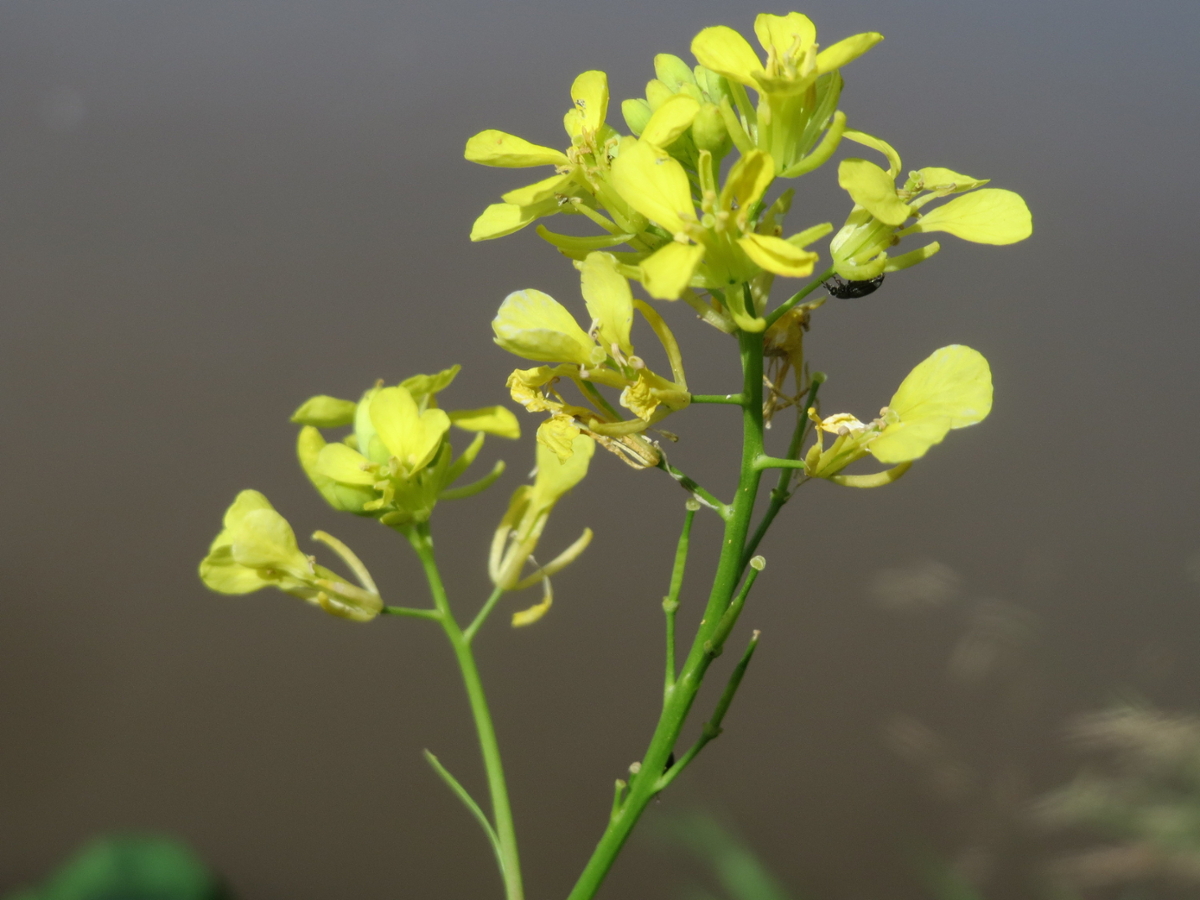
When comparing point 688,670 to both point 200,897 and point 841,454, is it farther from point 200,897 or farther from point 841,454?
point 200,897

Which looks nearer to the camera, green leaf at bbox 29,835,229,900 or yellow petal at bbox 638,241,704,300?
yellow petal at bbox 638,241,704,300

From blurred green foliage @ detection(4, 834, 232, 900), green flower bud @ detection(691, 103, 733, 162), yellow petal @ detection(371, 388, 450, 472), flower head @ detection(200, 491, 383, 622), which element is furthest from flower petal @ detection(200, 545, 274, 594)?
blurred green foliage @ detection(4, 834, 232, 900)

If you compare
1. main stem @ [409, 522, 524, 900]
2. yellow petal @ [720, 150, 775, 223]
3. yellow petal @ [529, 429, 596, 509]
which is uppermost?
yellow petal @ [720, 150, 775, 223]

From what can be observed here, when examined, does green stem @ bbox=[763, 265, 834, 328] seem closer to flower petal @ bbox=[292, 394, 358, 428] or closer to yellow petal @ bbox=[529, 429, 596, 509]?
yellow petal @ bbox=[529, 429, 596, 509]

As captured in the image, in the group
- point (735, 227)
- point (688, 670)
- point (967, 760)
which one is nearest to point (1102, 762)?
point (967, 760)

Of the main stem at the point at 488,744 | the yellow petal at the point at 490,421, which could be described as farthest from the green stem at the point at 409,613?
the yellow petal at the point at 490,421

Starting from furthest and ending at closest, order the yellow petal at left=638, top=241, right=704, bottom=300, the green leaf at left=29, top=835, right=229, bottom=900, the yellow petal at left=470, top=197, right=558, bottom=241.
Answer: the green leaf at left=29, top=835, right=229, bottom=900 < the yellow petal at left=470, top=197, right=558, bottom=241 < the yellow petal at left=638, top=241, right=704, bottom=300
